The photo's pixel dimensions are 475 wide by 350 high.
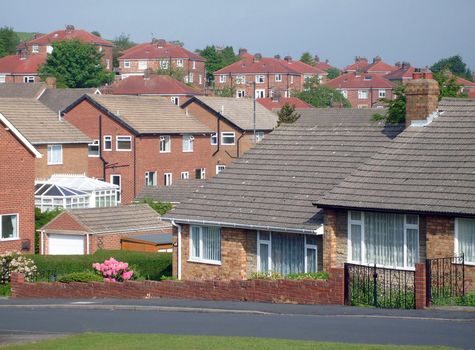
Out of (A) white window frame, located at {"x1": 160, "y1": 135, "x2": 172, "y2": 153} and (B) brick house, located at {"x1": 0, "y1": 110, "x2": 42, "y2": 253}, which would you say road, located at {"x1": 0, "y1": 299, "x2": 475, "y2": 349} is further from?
(A) white window frame, located at {"x1": 160, "y1": 135, "x2": 172, "y2": 153}

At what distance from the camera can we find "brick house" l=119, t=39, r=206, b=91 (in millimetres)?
173000

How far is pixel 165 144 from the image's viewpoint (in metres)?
78.8

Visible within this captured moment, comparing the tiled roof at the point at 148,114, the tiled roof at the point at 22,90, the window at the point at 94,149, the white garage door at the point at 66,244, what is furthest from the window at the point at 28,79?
the white garage door at the point at 66,244

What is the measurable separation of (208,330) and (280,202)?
36.0 ft

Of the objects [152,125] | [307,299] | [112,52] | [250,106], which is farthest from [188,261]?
[112,52]

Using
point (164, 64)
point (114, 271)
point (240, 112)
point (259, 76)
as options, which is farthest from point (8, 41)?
point (114, 271)

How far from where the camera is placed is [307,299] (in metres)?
27.3

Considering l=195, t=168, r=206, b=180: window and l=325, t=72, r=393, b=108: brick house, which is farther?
l=325, t=72, r=393, b=108: brick house

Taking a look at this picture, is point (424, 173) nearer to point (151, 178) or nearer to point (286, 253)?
point (286, 253)

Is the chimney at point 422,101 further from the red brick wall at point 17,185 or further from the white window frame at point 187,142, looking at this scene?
the white window frame at point 187,142

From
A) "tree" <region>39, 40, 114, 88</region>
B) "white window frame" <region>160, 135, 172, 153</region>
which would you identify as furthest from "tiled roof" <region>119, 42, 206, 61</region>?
"white window frame" <region>160, 135, 172, 153</region>

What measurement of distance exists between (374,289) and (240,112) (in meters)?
63.8

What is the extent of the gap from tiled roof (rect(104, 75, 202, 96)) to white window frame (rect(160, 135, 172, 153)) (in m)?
48.3

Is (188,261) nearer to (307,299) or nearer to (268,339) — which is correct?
(307,299)
